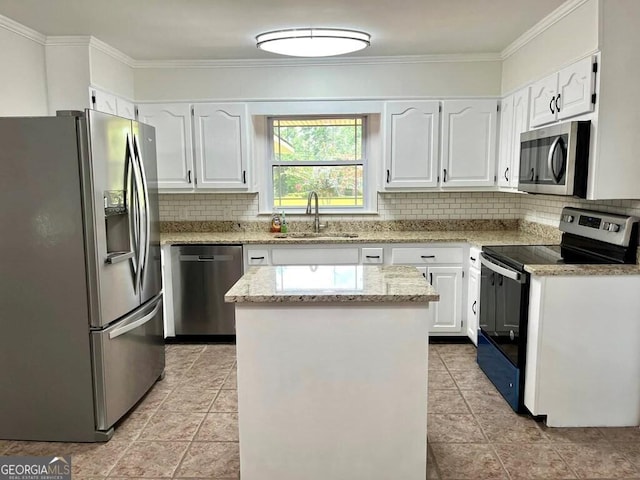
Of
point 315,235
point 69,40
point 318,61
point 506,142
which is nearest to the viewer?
point 69,40

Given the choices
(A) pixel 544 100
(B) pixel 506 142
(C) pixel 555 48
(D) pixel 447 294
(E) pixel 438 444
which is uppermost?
(C) pixel 555 48

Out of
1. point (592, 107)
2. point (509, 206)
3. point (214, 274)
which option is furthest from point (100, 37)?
point (509, 206)

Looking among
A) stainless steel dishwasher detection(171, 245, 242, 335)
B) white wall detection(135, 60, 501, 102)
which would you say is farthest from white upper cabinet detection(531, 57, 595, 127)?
stainless steel dishwasher detection(171, 245, 242, 335)

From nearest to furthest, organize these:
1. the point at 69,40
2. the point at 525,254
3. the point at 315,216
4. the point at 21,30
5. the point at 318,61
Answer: the point at 525,254, the point at 21,30, the point at 69,40, the point at 318,61, the point at 315,216

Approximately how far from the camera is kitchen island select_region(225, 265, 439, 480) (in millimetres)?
2092


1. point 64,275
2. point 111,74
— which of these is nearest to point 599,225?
point 64,275

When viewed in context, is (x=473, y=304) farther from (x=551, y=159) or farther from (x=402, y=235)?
(x=551, y=159)

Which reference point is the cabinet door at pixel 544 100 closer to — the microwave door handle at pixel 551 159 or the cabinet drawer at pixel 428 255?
the microwave door handle at pixel 551 159

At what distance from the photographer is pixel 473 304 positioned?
3.99 metres

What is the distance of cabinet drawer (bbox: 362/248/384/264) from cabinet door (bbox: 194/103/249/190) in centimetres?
125

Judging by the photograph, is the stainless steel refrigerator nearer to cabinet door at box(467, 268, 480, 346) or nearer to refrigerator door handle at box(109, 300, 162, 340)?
refrigerator door handle at box(109, 300, 162, 340)

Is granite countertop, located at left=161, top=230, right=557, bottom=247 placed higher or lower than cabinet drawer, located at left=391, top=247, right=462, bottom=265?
higher

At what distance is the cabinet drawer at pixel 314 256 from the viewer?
4168mm

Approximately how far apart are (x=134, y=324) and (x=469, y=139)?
307cm
